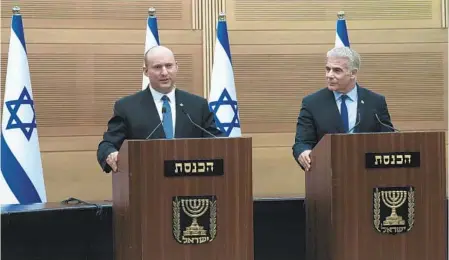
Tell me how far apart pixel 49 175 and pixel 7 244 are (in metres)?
2.53

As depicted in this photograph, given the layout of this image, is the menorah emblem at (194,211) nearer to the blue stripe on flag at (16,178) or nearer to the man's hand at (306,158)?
the man's hand at (306,158)

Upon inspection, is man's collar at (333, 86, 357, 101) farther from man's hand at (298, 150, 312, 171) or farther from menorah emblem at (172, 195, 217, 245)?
menorah emblem at (172, 195, 217, 245)

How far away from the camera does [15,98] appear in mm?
4867

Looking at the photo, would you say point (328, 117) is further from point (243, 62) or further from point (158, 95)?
point (243, 62)

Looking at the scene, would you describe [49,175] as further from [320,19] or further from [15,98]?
[320,19]

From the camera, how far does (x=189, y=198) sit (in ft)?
8.88

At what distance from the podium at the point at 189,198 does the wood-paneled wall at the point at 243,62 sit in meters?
3.13

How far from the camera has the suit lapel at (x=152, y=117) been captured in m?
3.14

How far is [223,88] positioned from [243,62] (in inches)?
30.0

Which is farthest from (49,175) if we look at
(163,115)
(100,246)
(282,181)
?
(163,115)

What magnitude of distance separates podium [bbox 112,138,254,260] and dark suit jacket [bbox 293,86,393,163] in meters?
0.61

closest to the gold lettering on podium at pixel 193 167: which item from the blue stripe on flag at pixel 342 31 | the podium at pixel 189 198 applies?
the podium at pixel 189 198

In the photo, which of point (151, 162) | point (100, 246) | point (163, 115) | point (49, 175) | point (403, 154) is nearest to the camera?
point (151, 162)

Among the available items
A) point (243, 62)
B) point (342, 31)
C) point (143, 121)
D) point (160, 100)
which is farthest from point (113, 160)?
point (243, 62)
